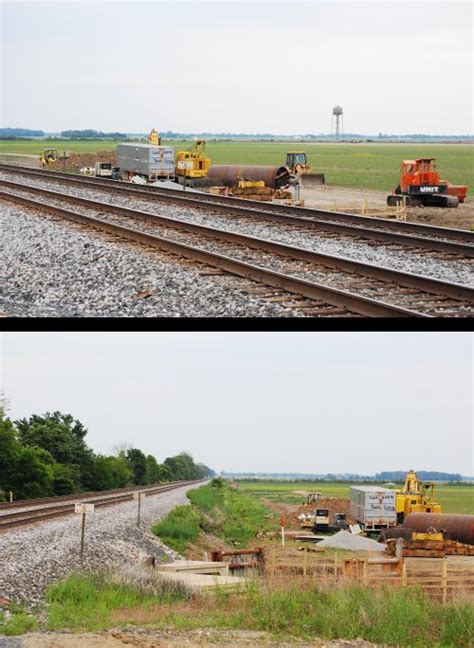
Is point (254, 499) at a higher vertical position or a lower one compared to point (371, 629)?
lower

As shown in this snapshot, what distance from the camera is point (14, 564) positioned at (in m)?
9.79

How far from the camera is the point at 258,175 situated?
37.4 feet

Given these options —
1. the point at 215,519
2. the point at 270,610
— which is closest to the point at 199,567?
the point at 270,610

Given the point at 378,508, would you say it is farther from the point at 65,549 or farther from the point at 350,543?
the point at 65,549

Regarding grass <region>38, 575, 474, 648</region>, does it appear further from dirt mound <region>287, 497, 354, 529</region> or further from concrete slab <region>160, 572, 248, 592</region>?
dirt mound <region>287, 497, 354, 529</region>

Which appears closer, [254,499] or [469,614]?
[469,614]

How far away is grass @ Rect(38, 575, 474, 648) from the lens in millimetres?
9141

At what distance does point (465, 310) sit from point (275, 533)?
13856 mm

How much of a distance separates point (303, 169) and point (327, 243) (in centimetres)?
118

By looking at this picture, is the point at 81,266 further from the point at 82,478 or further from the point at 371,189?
the point at 82,478

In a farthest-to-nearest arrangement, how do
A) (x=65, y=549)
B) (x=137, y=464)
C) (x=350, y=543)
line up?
(x=137, y=464) < (x=350, y=543) < (x=65, y=549)

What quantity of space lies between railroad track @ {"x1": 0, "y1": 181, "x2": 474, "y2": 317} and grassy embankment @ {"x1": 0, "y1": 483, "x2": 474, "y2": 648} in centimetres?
315

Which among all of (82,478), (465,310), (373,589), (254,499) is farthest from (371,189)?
(254,499)

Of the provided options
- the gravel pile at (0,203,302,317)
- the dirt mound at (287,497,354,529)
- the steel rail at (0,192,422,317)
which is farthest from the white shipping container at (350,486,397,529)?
the gravel pile at (0,203,302,317)
